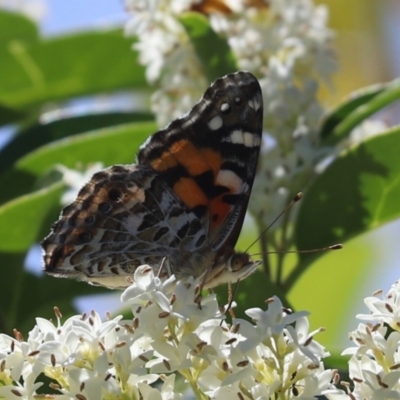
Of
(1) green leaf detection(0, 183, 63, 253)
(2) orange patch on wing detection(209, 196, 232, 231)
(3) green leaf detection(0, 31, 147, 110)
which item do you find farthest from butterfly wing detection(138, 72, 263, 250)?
(3) green leaf detection(0, 31, 147, 110)

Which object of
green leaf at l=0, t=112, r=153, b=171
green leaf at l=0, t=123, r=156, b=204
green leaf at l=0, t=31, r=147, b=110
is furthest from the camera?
green leaf at l=0, t=31, r=147, b=110

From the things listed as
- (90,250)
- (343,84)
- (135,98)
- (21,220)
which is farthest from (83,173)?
(343,84)

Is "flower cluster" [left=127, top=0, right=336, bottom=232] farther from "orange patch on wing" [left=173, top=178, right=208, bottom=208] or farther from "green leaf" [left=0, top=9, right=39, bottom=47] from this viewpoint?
"green leaf" [left=0, top=9, right=39, bottom=47]

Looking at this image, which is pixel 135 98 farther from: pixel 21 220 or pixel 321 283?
pixel 21 220

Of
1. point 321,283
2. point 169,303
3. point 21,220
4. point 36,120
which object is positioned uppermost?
point 36,120

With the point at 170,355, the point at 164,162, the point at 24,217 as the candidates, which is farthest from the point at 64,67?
the point at 170,355

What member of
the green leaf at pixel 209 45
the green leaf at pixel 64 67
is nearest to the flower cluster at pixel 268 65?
the green leaf at pixel 209 45

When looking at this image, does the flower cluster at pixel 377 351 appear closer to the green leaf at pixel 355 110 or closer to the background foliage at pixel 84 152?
the background foliage at pixel 84 152
